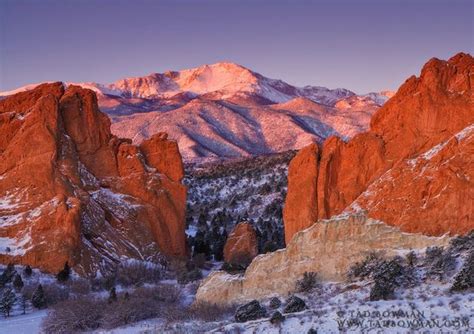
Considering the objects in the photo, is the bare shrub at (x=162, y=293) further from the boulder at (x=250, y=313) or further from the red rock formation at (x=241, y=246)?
the red rock formation at (x=241, y=246)

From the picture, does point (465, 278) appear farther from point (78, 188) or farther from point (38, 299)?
point (78, 188)

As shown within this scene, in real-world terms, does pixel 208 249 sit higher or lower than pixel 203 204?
lower

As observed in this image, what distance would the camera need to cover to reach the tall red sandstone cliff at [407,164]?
25656 mm

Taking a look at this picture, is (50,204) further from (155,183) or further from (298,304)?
(298,304)

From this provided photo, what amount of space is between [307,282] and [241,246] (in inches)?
903

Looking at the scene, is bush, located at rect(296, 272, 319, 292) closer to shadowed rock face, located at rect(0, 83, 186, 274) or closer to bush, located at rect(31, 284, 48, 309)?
bush, located at rect(31, 284, 48, 309)

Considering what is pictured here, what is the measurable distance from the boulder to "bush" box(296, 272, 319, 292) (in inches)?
101

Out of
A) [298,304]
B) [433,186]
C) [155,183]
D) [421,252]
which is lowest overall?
[298,304]

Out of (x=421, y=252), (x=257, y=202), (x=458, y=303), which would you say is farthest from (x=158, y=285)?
(x=257, y=202)

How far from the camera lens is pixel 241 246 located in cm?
4947

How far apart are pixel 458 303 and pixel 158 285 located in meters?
22.7

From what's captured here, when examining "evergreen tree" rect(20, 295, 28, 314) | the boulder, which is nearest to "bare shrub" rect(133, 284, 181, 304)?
"evergreen tree" rect(20, 295, 28, 314)

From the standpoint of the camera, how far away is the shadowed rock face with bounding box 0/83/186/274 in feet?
134

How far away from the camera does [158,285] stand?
1526 inches
